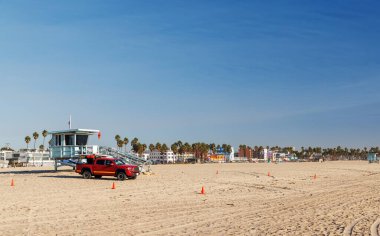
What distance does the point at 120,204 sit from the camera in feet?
60.3

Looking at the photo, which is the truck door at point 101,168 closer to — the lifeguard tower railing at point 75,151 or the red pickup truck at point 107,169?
the red pickup truck at point 107,169

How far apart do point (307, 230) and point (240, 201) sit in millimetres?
7579

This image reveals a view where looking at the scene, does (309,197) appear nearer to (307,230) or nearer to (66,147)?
(307,230)

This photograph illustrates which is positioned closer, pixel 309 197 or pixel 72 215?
pixel 72 215

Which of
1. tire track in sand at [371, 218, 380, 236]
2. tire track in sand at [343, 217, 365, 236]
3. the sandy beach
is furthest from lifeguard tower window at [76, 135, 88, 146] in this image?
tire track in sand at [371, 218, 380, 236]

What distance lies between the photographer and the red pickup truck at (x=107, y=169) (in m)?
33.8

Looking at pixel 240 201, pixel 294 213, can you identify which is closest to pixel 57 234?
pixel 294 213

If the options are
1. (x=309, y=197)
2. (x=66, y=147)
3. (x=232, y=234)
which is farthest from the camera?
(x=66, y=147)

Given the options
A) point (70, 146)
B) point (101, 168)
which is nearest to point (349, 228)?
point (101, 168)

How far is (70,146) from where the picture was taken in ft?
145

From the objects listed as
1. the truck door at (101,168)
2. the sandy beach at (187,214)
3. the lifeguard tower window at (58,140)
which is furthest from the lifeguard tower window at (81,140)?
the sandy beach at (187,214)

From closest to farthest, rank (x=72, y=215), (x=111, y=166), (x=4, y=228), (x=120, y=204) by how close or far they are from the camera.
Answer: (x=4, y=228) < (x=72, y=215) < (x=120, y=204) < (x=111, y=166)

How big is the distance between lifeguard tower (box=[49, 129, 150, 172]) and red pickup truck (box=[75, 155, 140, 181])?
24.8ft

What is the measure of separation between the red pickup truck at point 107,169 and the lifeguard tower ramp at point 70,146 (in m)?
7.61
